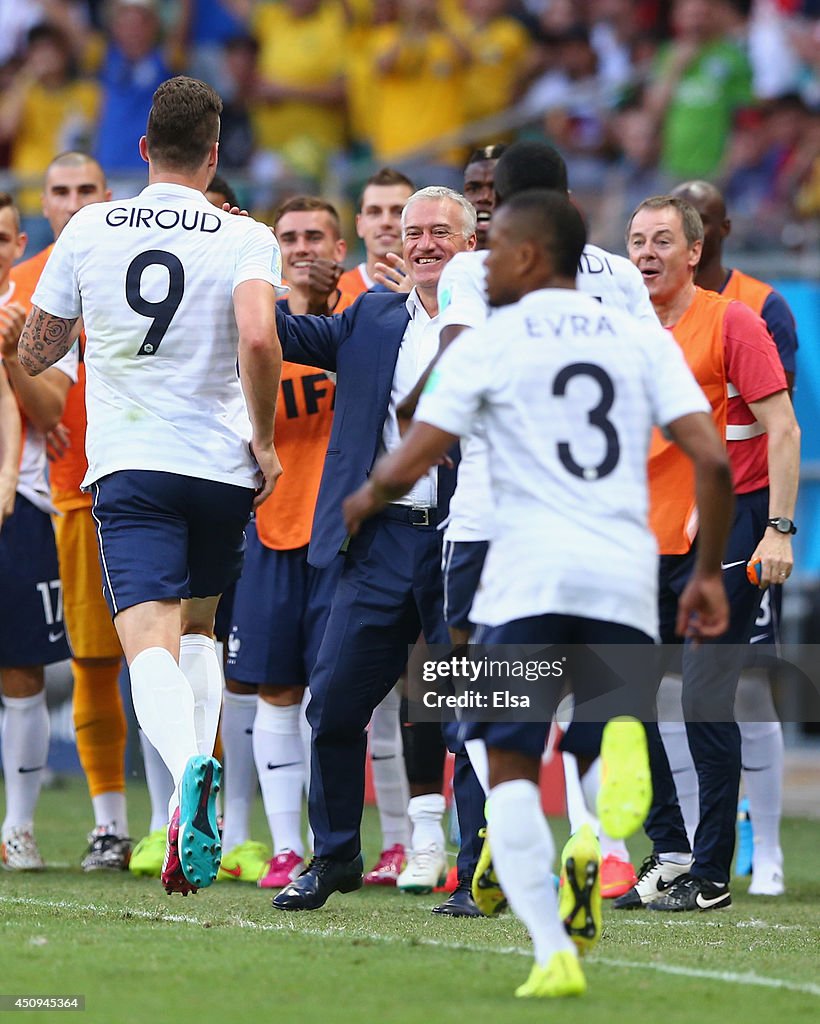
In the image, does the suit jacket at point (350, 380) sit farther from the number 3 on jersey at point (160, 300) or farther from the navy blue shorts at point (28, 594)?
the navy blue shorts at point (28, 594)

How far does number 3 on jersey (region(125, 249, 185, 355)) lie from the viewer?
5.65m

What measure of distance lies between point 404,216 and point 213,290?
0.93m

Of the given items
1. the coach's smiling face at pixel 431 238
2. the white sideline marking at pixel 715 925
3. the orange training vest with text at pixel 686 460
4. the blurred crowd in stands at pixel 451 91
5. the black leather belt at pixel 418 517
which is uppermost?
the blurred crowd in stands at pixel 451 91

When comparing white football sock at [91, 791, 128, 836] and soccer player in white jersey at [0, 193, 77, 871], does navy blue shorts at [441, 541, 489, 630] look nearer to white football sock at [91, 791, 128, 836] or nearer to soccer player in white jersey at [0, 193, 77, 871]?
soccer player in white jersey at [0, 193, 77, 871]

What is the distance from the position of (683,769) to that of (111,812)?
2.48 metres

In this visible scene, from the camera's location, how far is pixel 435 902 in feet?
21.6

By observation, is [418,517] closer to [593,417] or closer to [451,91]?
[593,417]

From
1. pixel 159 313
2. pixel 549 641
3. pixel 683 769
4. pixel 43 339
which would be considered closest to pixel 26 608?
pixel 43 339

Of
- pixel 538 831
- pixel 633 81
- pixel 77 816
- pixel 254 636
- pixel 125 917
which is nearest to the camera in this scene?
pixel 538 831

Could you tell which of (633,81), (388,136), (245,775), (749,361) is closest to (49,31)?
(388,136)

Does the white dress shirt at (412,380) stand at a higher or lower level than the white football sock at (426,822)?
higher

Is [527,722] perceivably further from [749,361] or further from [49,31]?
[49,31]

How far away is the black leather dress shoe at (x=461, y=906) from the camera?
6012 millimetres

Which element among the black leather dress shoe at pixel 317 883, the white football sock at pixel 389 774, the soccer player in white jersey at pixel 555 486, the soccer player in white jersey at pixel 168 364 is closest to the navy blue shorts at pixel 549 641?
the soccer player in white jersey at pixel 555 486
